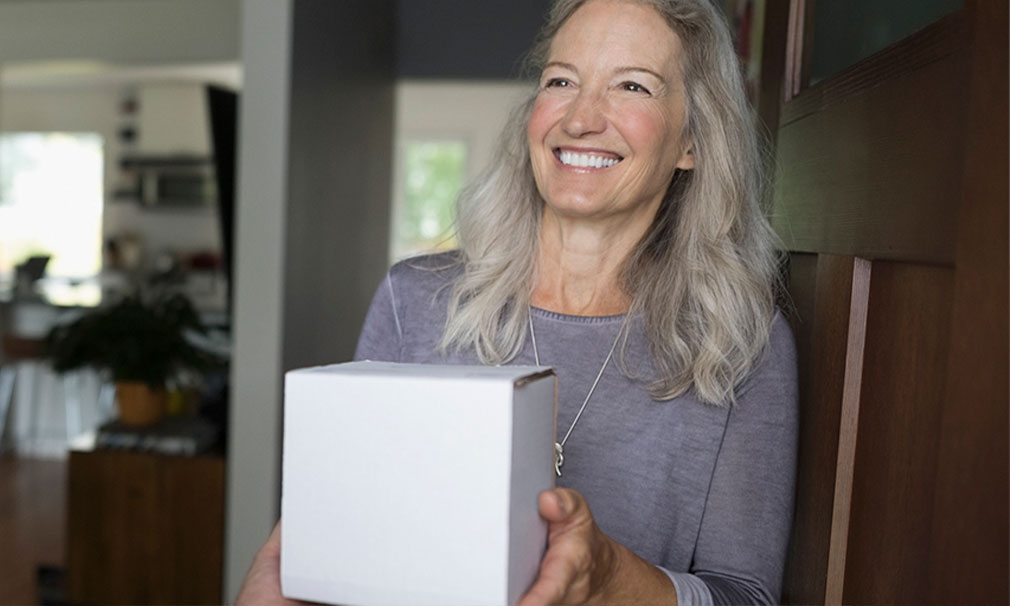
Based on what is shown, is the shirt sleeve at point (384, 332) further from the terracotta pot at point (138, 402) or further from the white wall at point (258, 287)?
the terracotta pot at point (138, 402)

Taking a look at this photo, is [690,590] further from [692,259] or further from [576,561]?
[692,259]

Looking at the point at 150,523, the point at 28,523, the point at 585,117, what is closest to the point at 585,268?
the point at 585,117

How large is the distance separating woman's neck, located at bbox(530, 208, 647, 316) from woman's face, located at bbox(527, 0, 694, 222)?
6 cm

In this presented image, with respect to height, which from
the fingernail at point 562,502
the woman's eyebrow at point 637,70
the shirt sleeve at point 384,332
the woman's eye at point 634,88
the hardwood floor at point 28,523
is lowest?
the hardwood floor at point 28,523

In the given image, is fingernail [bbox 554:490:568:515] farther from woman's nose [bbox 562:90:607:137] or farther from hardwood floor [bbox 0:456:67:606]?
hardwood floor [bbox 0:456:67:606]

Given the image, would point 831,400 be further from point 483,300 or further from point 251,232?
point 251,232

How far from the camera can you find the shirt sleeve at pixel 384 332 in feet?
4.00

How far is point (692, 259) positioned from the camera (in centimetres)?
116

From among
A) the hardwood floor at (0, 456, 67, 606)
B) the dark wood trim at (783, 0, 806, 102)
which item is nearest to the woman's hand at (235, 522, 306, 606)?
the dark wood trim at (783, 0, 806, 102)

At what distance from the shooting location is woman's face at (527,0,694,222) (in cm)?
105

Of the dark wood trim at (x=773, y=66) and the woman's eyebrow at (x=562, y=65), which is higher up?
the dark wood trim at (x=773, y=66)

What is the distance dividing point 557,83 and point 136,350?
2.34 meters

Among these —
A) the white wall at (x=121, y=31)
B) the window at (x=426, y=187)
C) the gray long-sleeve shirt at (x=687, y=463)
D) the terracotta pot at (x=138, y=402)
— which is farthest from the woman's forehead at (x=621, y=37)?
the window at (x=426, y=187)

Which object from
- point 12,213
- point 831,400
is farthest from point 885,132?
point 12,213
